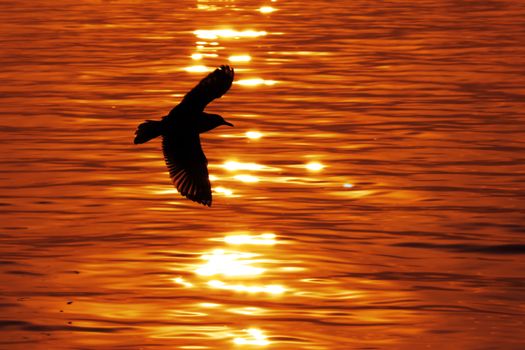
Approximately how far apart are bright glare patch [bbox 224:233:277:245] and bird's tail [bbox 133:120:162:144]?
227 inches

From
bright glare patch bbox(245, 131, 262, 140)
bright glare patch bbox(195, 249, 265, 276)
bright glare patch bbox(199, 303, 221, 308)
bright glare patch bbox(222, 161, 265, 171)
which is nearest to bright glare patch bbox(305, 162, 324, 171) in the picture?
bright glare patch bbox(222, 161, 265, 171)

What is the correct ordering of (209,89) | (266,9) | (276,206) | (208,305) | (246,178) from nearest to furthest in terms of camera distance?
(209,89)
(208,305)
(276,206)
(246,178)
(266,9)

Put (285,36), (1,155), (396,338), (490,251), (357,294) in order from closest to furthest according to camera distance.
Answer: (396,338)
(357,294)
(490,251)
(1,155)
(285,36)

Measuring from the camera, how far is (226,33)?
141ft

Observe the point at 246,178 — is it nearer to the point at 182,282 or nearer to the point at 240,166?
the point at 240,166

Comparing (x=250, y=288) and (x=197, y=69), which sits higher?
(x=250, y=288)

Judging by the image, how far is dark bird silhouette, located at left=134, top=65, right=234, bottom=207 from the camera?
35.8 ft

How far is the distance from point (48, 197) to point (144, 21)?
27778 mm

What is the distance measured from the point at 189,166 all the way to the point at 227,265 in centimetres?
455

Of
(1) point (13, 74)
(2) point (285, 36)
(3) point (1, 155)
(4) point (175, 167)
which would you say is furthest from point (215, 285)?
(2) point (285, 36)

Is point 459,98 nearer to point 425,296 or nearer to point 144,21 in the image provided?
point 425,296

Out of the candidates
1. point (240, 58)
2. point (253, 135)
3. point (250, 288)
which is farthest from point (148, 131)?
point (240, 58)

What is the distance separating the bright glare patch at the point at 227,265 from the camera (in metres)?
15.3

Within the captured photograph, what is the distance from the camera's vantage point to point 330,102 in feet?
88.1
